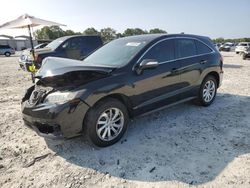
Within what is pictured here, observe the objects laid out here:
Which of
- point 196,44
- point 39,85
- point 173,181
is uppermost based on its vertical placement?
point 196,44

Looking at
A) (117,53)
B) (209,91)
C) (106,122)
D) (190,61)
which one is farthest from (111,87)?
(209,91)

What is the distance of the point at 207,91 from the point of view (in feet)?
18.4

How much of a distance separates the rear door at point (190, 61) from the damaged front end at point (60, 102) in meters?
1.83

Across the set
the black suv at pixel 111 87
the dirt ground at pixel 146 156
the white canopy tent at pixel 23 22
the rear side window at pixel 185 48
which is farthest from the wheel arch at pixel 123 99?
the white canopy tent at pixel 23 22

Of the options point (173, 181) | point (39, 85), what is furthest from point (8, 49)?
point (173, 181)

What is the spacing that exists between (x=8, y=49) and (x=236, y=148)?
34.9m

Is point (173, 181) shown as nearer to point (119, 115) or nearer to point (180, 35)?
point (119, 115)

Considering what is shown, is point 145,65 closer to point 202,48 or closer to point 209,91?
point 202,48

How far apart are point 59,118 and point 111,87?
89 centimetres

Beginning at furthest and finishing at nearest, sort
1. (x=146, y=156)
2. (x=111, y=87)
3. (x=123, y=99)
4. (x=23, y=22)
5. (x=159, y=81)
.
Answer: (x=23, y=22)
(x=159, y=81)
(x=123, y=99)
(x=111, y=87)
(x=146, y=156)

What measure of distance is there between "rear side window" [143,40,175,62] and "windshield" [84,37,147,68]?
20 cm

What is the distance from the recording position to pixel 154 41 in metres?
4.39

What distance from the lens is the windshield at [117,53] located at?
4.11m

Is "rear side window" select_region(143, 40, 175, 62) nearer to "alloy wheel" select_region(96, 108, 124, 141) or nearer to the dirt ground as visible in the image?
"alloy wheel" select_region(96, 108, 124, 141)
